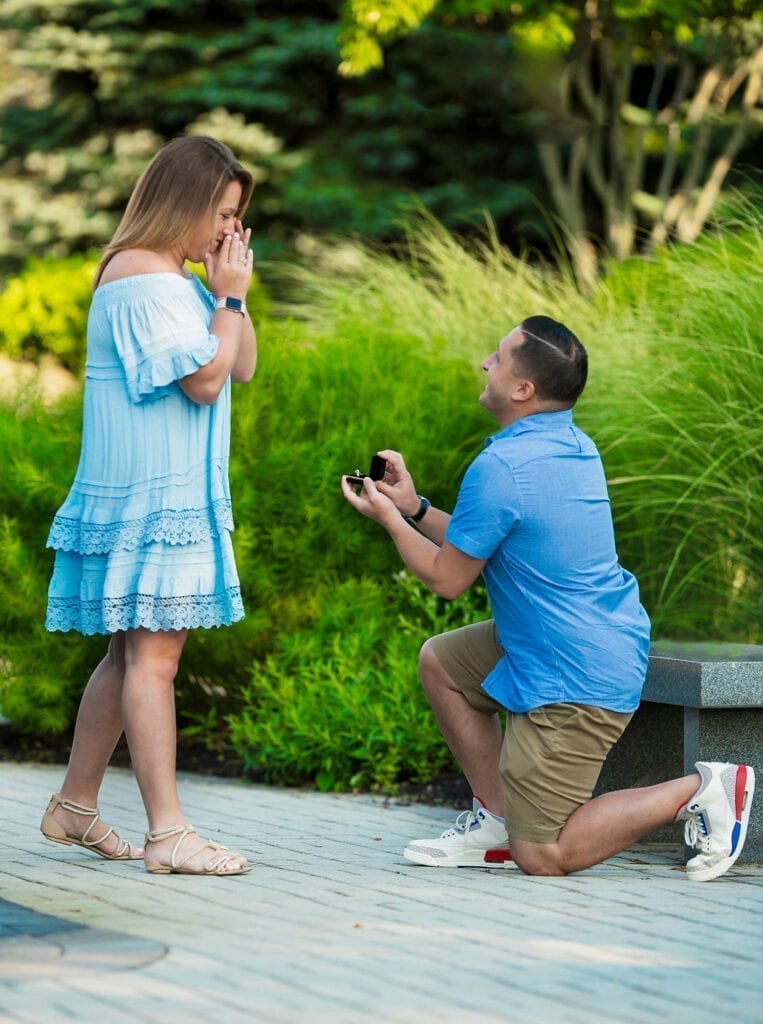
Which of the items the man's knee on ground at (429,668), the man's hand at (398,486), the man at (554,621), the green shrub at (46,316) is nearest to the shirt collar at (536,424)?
the man at (554,621)

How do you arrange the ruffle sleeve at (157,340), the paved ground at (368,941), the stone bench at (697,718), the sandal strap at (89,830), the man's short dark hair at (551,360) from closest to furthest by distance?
the paved ground at (368,941)
the ruffle sleeve at (157,340)
the man's short dark hair at (551,360)
the sandal strap at (89,830)
the stone bench at (697,718)

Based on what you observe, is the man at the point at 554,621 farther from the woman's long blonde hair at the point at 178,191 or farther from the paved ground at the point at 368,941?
the woman's long blonde hair at the point at 178,191

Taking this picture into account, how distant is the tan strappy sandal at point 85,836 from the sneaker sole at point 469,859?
756mm

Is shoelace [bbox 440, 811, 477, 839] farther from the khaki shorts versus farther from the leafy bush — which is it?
the leafy bush

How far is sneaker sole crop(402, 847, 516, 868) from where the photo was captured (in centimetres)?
464

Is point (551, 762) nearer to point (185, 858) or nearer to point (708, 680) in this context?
point (708, 680)

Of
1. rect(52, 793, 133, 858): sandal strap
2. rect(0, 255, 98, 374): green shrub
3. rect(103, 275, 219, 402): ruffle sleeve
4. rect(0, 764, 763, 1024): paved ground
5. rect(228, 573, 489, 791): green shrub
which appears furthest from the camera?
rect(0, 255, 98, 374): green shrub

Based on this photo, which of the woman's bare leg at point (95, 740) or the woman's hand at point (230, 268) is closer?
the woman's hand at point (230, 268)

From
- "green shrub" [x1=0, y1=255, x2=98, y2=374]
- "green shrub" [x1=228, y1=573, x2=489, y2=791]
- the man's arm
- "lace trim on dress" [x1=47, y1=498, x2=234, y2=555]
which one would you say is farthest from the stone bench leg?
"green shrub" [x1=0, y1=255, x2=98, y2=374]

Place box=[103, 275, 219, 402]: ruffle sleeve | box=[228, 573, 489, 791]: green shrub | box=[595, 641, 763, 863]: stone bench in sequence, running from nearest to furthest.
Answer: box=[103, 275, 219, 402]: ruffle sleeve
box=[595, 641, 763, 863]: stone bench
box=[228, 573, 489, 791]: green shrub

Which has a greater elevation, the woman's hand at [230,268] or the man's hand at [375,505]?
the woman's hand at [230,268]

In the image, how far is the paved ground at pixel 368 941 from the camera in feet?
10.2

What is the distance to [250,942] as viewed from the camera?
355cm

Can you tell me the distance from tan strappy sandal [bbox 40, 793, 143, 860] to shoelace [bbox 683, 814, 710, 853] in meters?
1.47
